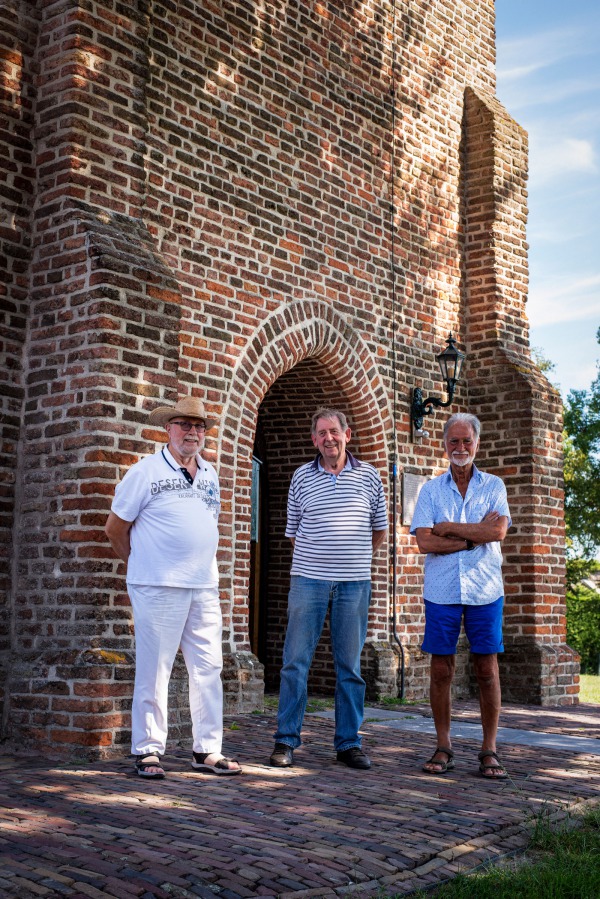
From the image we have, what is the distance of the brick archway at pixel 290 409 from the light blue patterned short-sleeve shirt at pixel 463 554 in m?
2.22

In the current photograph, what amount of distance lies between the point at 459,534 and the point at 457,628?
52 cm

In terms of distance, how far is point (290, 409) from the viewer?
9.41m

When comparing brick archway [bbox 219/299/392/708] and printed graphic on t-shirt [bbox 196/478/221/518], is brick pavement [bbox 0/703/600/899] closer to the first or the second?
printed graphic on t-shirt [bbox 196/478/221/518]

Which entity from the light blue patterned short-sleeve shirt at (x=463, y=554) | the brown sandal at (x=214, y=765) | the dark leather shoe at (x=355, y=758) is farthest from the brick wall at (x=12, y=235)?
the light blue patterned short-sleeve shirt at (x=463, y=554)

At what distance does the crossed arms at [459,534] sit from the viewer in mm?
5434

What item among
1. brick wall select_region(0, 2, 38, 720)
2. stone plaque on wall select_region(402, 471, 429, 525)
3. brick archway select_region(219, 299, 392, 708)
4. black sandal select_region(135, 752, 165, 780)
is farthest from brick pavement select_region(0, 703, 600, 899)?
stone plaque on wall select_region(402, 471, 429, 525)

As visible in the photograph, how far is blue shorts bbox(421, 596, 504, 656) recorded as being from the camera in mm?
5422

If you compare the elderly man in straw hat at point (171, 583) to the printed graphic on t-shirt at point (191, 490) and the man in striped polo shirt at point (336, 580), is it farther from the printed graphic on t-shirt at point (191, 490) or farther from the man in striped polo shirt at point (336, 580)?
the man in striped polo shirt at point (336, 580)

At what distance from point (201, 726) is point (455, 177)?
7.36 metres

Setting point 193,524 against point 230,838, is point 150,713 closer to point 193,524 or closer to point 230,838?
point 193,524

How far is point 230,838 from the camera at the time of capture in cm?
376

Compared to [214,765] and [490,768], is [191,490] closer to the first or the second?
[214,765]

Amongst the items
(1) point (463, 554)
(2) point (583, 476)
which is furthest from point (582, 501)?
(1) point (463, 554)

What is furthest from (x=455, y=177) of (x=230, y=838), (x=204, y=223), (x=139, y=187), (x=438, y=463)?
(x=230, y=838)
